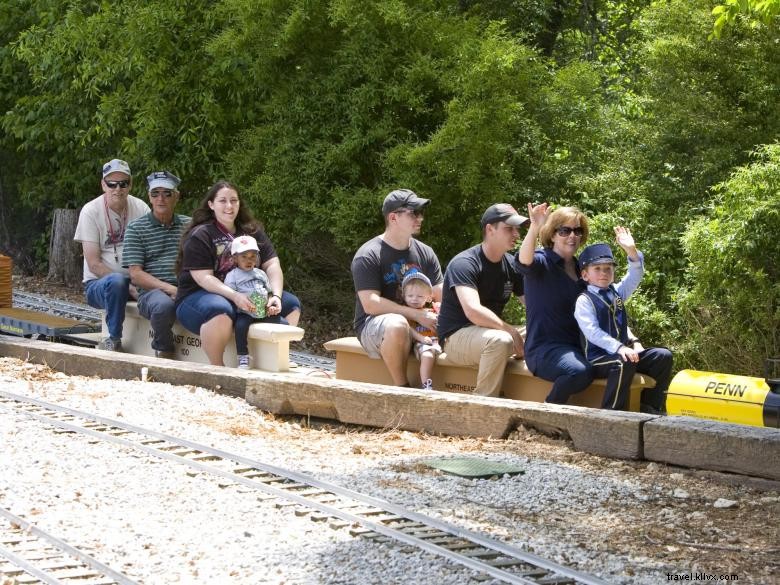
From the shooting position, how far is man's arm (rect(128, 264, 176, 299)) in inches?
389

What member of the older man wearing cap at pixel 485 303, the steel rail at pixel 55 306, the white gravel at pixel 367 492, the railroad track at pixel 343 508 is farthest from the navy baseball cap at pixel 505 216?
the steel rail at pixel 55 306

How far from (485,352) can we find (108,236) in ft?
13.3

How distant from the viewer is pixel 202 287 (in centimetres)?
934

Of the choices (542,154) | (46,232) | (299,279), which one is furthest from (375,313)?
(46,232)

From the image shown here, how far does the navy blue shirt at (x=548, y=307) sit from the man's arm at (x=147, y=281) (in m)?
3.29

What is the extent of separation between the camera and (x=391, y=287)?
28.1 ft

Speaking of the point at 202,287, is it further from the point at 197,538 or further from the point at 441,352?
the point at 197,538

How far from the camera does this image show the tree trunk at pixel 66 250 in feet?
62.7

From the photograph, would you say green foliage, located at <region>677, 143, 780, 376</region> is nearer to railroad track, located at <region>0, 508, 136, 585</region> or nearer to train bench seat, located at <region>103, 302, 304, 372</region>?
train bench seat, located at <region>103, 302, 304, 372</region>

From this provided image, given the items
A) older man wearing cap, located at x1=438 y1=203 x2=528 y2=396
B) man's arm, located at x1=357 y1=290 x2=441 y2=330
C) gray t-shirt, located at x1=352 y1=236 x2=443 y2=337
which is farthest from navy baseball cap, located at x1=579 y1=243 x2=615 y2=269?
gray t-shirt, located at x1=352 y1=236 x2=443 y2=337

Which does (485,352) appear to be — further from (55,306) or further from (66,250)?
(66,250)

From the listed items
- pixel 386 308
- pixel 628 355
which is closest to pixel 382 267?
pixel 386 308

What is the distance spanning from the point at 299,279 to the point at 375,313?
687cm

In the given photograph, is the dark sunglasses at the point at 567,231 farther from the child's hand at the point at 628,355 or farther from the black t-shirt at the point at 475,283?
the child's hand at the point at 628,355
